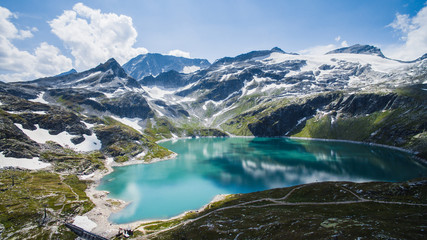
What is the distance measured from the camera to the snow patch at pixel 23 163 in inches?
4235

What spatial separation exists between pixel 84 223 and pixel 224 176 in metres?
68.6

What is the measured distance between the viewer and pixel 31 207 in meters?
67.5

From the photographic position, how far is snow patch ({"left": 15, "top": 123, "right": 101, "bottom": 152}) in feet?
500

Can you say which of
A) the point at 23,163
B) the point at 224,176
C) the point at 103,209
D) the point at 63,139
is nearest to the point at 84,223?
the point at 103,209

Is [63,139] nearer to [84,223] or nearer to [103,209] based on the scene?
[103,209]

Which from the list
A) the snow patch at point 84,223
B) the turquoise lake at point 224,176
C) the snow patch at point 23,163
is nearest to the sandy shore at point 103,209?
the snow patch at point 84,223

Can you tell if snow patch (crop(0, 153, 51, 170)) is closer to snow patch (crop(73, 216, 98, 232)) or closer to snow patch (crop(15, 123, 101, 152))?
snow patch (crop(15, 123, 101, 152))

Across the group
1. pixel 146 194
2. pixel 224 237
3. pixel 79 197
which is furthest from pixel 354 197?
pixel 79 197

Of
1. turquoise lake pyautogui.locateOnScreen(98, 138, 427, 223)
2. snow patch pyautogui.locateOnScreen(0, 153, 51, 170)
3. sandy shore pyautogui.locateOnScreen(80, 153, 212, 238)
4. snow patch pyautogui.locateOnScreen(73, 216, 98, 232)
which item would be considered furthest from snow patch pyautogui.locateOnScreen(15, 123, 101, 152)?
snow patch pyautogui.locateOnScreen(73, 216, 98, 232)

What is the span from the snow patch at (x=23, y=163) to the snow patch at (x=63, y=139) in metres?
36.9

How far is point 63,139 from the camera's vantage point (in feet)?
548

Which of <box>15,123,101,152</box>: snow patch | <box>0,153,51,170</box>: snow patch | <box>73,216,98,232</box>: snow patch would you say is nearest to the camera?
<box>73,216,98,232</box>: snow patch

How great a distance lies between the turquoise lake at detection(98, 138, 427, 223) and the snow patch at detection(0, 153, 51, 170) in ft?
117

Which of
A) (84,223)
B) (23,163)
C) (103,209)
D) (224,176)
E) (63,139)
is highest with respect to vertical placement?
(63,139)
